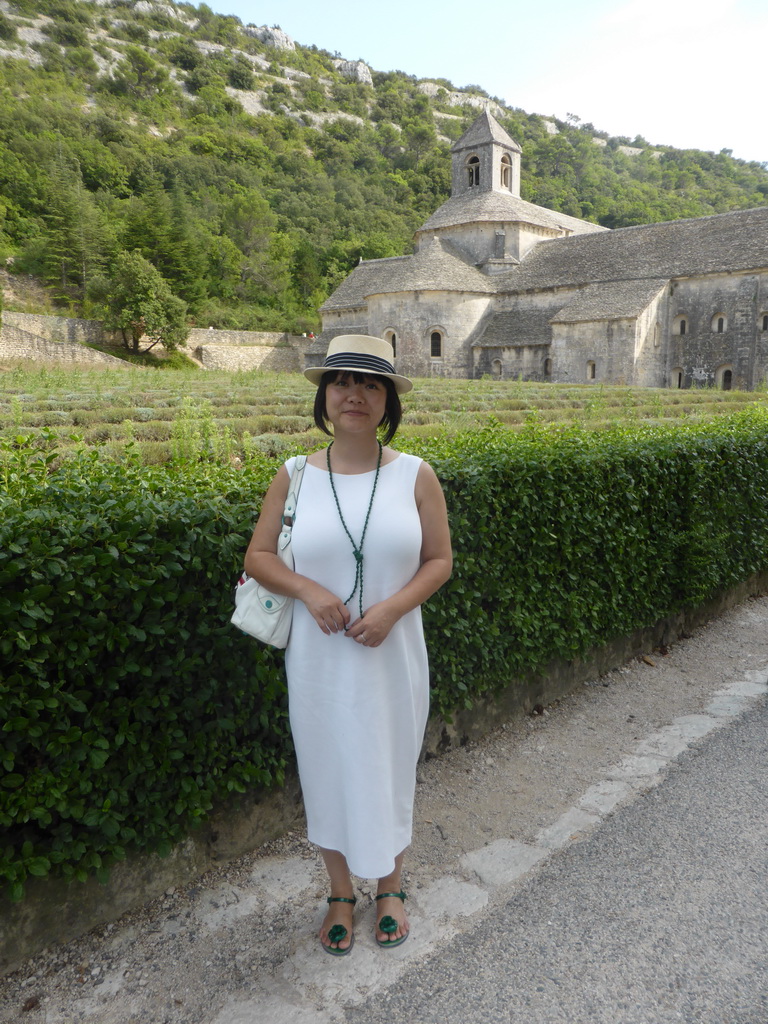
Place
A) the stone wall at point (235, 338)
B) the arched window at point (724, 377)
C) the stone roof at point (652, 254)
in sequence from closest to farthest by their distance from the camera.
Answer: the stone roof at point (652, 254), the arched window at point (724, 377), the stone wall at point (235, 338)

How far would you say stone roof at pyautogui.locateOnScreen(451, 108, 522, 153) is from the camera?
43.2m

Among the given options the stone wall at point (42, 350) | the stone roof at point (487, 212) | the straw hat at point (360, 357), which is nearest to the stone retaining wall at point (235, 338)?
the stone wall at point (42, 350)

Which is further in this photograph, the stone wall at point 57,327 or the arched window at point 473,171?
the arched window at point 473,171

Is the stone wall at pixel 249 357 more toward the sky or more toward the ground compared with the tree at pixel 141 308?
more toward the ground

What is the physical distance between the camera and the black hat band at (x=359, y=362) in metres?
2.06

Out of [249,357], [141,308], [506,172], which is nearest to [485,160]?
[506,172]

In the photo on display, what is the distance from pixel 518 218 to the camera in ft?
137

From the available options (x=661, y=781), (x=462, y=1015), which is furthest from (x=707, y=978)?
(x=661, y=781)

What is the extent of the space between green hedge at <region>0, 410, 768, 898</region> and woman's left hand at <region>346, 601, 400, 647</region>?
74cm

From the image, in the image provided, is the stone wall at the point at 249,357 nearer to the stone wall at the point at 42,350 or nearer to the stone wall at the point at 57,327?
the stone wall at the point at 57,327

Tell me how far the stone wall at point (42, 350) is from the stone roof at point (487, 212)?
21.4m

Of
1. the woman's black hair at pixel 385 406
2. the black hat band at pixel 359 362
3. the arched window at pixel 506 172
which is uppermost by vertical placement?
the arched window at pixel 506 172

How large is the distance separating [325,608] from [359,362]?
0.75 m

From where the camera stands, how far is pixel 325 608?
1.96 m
